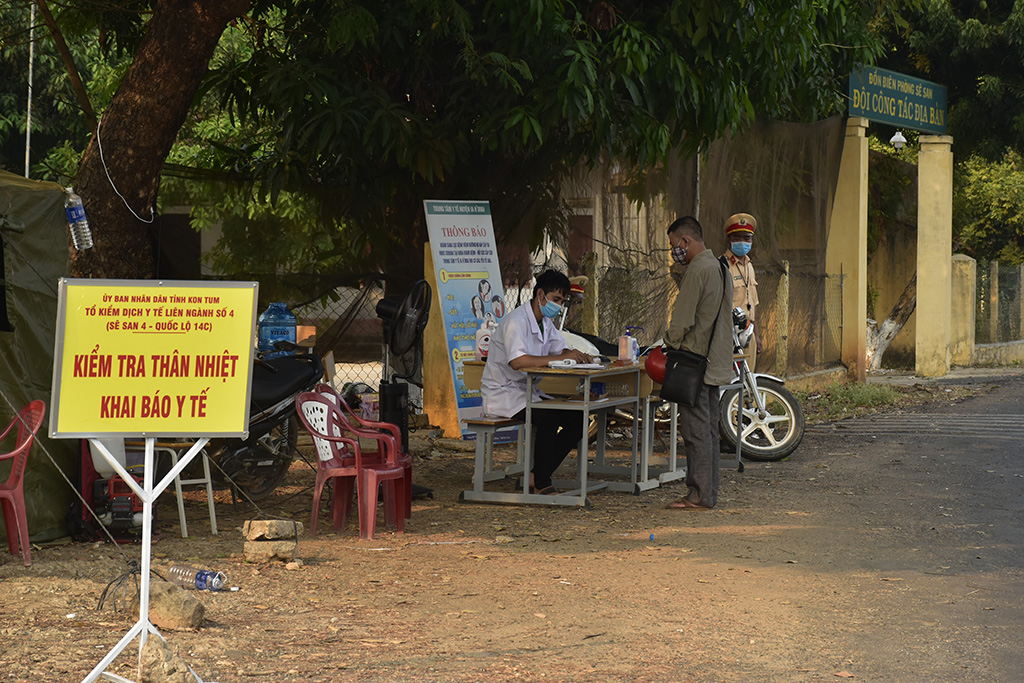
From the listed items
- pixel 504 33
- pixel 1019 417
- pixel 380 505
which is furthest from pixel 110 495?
pixel 1019 417

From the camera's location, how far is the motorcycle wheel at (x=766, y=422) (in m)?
10.7

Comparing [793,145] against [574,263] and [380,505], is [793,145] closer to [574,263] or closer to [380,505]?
[574,263]

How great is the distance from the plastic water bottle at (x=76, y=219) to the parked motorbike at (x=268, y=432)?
137cm

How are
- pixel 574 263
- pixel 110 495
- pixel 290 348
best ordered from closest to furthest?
pixel 110 495 → pixel 290 348 → pixel 574 263

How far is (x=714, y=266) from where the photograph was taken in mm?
8406

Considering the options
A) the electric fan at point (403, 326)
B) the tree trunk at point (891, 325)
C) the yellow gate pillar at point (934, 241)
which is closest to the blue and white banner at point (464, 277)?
the electric fan at point (403, 326)

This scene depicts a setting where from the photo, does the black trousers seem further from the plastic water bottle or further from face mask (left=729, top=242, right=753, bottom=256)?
the plastic water bottle

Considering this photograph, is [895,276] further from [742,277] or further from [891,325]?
[742,277]

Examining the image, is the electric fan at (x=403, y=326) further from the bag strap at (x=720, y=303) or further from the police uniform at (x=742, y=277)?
the police uniform at (x=742, y=277)

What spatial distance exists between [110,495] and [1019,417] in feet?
34.9

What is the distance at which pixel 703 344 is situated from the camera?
8422 mm

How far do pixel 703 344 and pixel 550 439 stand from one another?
128 centimetres

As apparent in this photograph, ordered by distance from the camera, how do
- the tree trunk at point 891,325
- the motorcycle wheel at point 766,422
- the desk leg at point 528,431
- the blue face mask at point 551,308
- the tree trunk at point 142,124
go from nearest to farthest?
the tree trunk at point 142,124 < the desk leg at point 528,431 < the blue face mask at point 551,308 < the motorcycle wheel at point 766,422 < the tree trunk at point 891,325

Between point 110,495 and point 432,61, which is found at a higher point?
point 432,61
